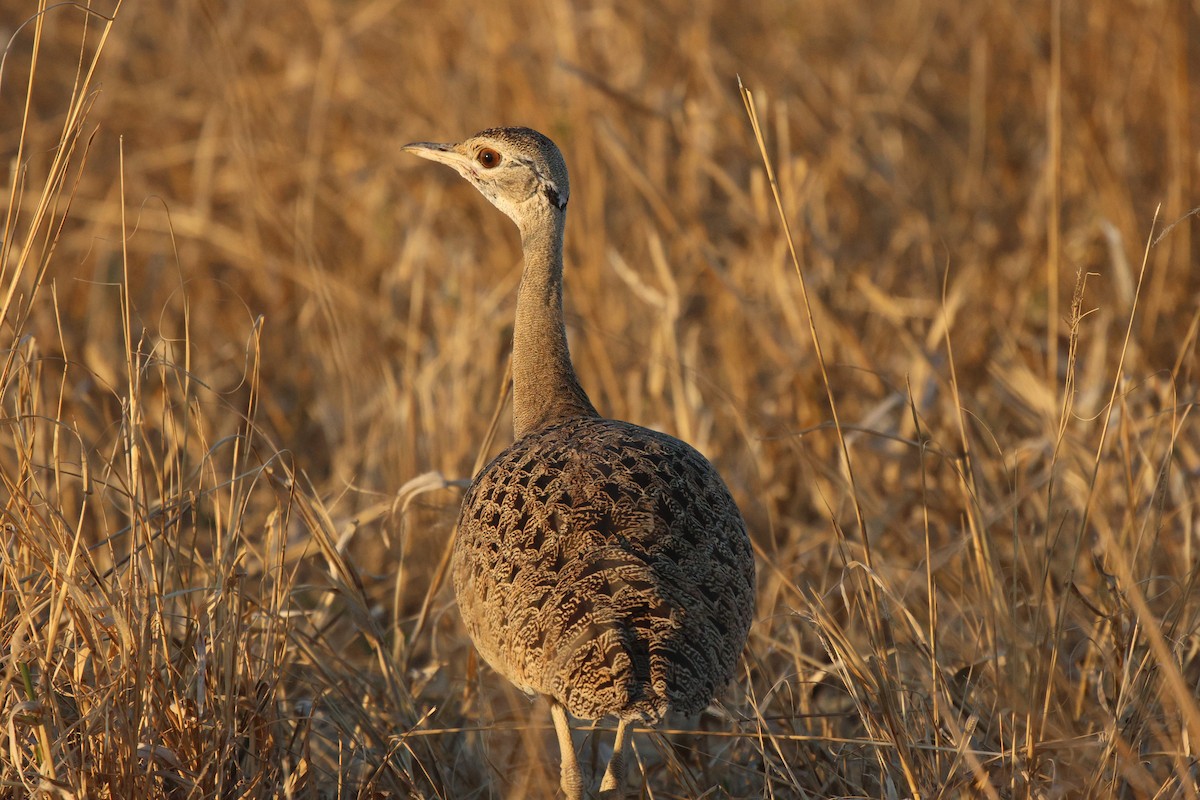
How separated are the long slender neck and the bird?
11 cm

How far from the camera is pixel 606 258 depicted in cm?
589

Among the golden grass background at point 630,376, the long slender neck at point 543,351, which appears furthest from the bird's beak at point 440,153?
the golden grass background at point 630,376

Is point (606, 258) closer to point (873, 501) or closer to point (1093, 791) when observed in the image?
point (873, 501)

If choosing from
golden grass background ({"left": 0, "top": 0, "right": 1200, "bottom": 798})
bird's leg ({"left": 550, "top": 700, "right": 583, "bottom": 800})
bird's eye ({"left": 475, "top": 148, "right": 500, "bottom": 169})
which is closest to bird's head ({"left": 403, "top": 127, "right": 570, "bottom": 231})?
bird's eye ({"left": 475, "top": 148, "right": 500, "bottom": 169})

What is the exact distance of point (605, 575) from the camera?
9.17 feet

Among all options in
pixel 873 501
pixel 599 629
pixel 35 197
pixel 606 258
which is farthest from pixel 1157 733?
pixel 35 197

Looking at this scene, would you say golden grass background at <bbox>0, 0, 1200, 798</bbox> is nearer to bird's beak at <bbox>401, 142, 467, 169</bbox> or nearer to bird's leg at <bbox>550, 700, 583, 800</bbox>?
bird's leg at <bbox>550, 700, 583, 800</bbox>

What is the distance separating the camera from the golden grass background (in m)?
2.80

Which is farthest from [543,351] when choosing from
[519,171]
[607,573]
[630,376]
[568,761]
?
[630,376]

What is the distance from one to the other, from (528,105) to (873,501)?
2593 mm

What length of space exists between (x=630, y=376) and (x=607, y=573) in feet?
8.07

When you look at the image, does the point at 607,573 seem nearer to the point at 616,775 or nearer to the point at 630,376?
the point at 616,775

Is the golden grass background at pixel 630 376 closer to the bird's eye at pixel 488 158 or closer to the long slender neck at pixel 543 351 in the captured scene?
the long slender neck at pixel 543 351

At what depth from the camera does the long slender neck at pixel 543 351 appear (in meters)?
3.62
